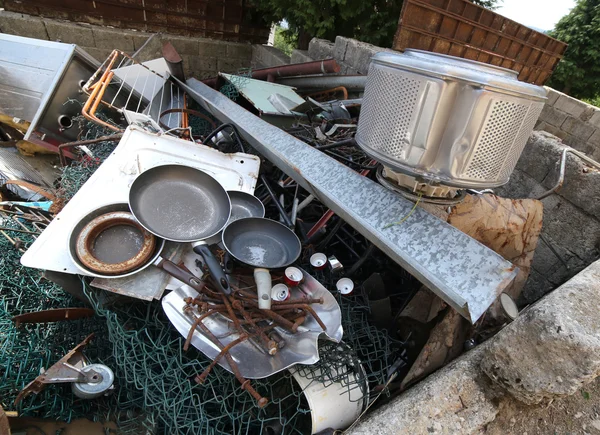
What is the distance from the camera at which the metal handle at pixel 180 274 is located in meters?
1.95

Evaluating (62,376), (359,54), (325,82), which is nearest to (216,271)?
(62,376)

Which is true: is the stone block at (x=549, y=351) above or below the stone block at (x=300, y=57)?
below

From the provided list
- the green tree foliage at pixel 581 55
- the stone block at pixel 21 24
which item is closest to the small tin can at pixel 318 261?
the stone block at pixel 21 24

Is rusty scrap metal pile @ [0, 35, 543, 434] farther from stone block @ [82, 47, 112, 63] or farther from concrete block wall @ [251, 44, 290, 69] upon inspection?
stone block @ [82, 47, 112, 63]

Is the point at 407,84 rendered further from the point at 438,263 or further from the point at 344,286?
the point at 344,286

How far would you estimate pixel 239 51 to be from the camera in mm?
7617

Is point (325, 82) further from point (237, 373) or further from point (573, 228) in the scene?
point (237, 373)

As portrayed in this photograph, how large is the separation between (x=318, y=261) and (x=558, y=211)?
83.7 inches

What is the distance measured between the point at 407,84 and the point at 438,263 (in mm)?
862

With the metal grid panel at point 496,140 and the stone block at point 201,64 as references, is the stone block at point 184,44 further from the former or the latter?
the metal grid panel at point 496,140

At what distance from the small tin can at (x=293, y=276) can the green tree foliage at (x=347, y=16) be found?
16.9 ft

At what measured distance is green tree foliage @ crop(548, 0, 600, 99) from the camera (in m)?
9.40

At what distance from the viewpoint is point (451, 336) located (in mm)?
1877

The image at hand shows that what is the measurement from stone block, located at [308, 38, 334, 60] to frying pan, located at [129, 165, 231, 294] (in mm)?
3823
